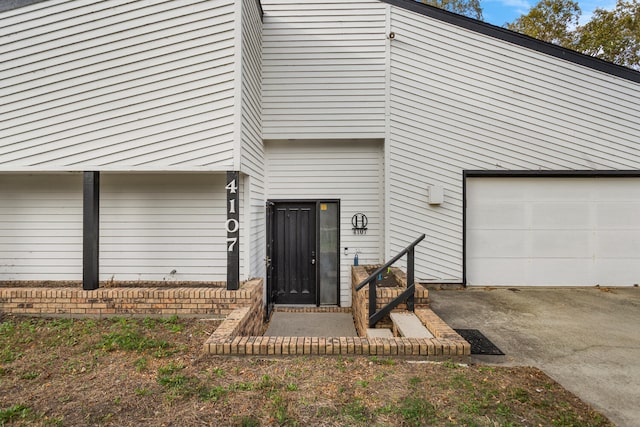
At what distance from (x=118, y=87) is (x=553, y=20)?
49.9 feet

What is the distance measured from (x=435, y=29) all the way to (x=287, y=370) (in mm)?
6736

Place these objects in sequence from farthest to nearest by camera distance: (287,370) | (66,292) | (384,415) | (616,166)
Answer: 1. (616,166)
2. (66,292)
3. (287,370)
4. (384,415)

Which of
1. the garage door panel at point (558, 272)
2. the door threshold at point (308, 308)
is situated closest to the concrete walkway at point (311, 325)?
the door threshold at point (308, 308)

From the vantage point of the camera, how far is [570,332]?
13.3ft

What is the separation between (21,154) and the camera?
15.3 feet

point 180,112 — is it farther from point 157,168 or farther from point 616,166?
point 616,166

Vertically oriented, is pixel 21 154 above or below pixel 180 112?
below

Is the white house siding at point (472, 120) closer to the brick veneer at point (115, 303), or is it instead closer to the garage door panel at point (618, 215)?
the garage door panel at point (618, 215)

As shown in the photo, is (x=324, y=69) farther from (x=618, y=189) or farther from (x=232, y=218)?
(x=618, y=189)

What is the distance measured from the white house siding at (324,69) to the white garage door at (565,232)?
3056mm

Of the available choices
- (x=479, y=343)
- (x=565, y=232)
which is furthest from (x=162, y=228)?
(x=565, y=232)

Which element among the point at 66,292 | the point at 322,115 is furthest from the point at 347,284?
the point at 66,292

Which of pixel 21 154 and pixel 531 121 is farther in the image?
pixel 531 121

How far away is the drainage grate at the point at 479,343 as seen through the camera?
3.48 m
